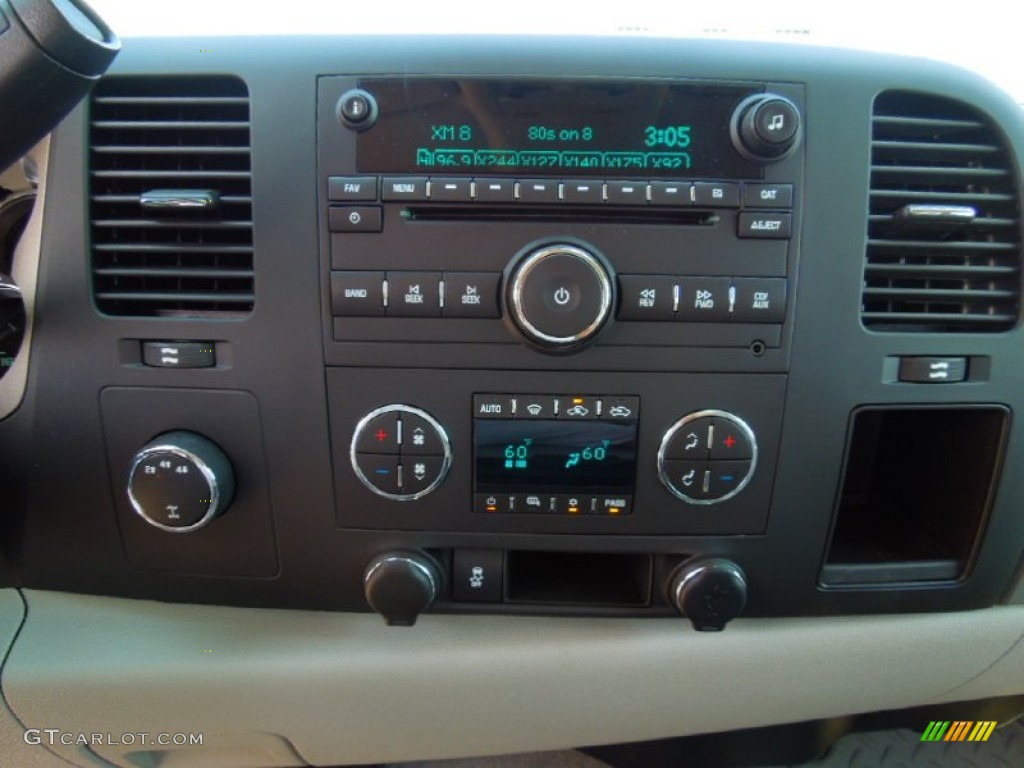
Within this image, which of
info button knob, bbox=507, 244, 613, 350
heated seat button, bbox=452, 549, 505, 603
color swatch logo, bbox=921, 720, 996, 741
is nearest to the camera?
info button knob, bbox=507, 244, 613, 350

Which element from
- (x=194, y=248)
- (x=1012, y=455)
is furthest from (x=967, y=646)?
(x=194, y=248)

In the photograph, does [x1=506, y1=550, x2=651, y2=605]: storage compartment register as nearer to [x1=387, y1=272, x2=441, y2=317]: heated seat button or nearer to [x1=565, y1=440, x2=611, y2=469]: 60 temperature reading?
[x1=565, y1=440, x2=611, y2=469]: 60 temperature reading

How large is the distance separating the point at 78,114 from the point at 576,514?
743 millimetres

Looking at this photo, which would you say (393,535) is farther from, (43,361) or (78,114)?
(78,114)

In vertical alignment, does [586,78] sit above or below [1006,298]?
above

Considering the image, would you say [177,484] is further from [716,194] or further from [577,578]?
[716,194]

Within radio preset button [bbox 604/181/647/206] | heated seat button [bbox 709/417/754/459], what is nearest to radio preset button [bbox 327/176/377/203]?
radio preset button [bbox 604/181/647/206]

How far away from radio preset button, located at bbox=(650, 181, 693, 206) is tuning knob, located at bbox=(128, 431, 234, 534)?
59cm

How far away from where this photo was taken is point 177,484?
74cm

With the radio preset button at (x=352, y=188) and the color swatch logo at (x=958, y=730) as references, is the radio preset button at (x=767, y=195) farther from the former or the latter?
the color swatch logo at (x=958, y=730)

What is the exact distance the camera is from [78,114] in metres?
0.74

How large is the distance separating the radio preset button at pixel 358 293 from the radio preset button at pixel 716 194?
0.36 metres

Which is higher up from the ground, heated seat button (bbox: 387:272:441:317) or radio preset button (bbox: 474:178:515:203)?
radio preset button (bbox: 474:178:515:203)

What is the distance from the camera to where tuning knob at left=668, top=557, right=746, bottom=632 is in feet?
2.52
